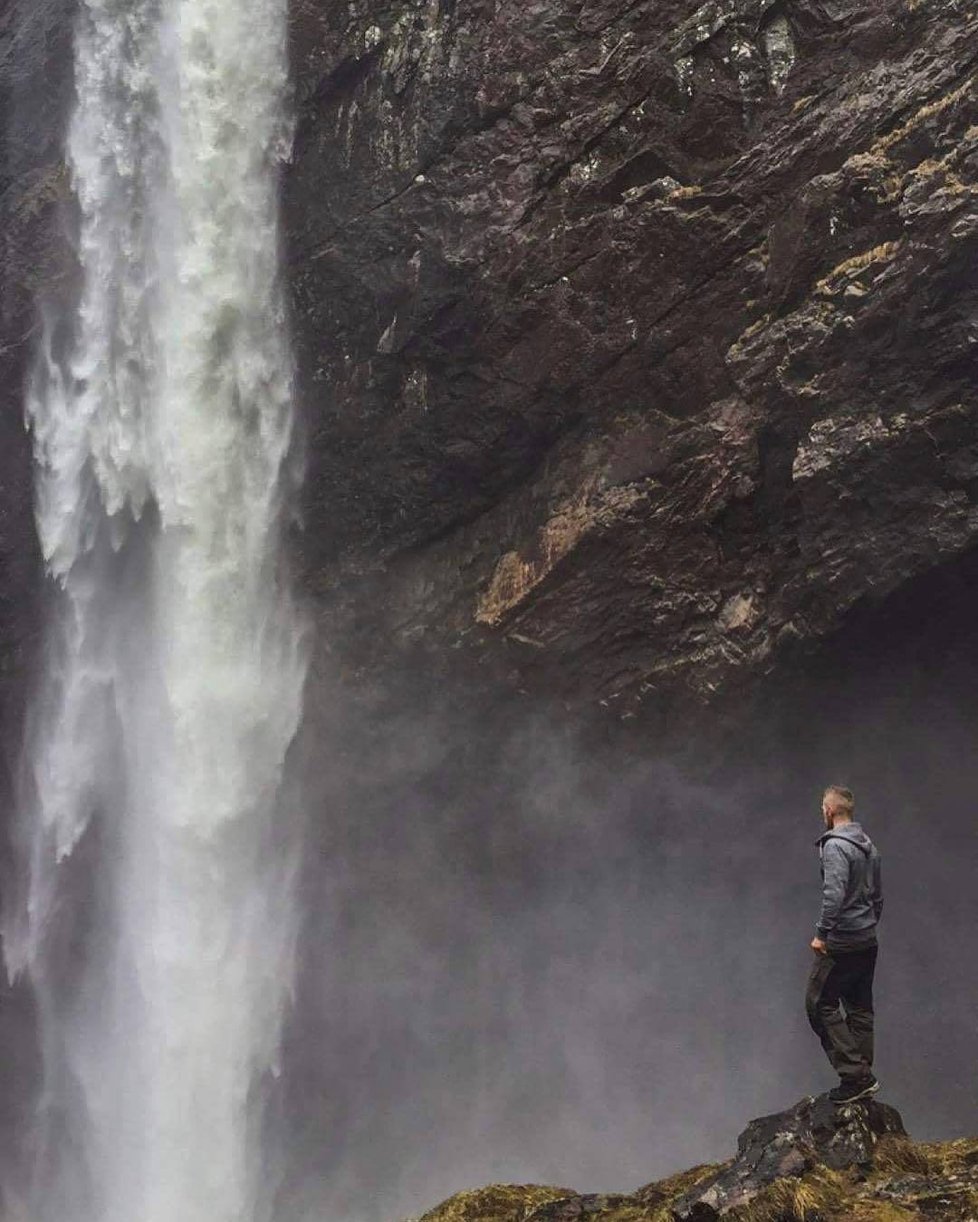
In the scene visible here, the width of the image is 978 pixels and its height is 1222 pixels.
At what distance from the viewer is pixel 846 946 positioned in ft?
26.8

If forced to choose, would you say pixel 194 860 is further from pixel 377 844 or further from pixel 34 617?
pixel 34 617

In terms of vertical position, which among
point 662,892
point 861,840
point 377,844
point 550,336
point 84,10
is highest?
point 84,10

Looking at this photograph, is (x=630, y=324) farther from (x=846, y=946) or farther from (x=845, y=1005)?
(x=845, y=1005)

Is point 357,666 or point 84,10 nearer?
point 357,666

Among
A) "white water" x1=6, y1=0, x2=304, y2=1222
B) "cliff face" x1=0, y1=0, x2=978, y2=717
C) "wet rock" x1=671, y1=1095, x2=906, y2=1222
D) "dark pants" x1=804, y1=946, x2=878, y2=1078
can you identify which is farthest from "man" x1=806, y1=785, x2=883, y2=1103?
"white water" x1=6, y1=0, x2=304, y2=1222

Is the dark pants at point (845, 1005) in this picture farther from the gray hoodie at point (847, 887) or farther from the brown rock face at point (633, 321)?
the brown rock face at point (633, 321)

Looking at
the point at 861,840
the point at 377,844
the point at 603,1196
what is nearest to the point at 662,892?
the point at 377,844

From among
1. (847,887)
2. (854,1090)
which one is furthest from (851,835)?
(854,1090)

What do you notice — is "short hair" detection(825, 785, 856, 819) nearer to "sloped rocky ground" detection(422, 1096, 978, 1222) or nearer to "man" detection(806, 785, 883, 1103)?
"man" detection(806, 785, 883, 1103)

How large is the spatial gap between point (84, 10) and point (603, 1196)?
774 inches

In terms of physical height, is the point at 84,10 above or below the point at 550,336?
above

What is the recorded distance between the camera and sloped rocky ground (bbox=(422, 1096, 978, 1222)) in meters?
7.19

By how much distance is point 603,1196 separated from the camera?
9.20 meters

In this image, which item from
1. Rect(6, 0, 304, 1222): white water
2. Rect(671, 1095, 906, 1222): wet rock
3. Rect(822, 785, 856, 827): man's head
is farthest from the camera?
Rect(6, 0, 304, 1222): white water
